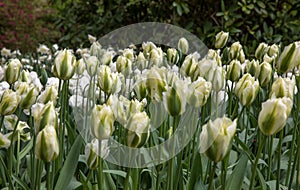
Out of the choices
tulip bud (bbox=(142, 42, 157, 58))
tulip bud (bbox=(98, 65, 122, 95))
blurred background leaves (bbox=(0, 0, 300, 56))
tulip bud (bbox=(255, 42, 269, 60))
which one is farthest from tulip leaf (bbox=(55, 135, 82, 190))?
blurred background leaves (bbox=(0, 0, 300, 56))

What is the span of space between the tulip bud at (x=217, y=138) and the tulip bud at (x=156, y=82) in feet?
1.20

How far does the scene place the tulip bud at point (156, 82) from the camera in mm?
1366

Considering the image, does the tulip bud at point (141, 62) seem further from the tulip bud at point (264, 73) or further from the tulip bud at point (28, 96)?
the tulip bud at point (28, 96)

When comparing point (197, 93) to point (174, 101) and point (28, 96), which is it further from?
point (28, 96)

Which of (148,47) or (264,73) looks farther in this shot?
(148,47)

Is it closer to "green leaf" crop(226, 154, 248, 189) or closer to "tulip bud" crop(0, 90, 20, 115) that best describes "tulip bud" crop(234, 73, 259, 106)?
"green leaf" crop(226, 154, 248, 189)

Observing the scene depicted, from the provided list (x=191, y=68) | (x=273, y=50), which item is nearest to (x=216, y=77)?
(x=191, y=68)

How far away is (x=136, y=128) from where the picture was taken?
43.7 inches

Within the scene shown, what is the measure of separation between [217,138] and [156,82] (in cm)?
39

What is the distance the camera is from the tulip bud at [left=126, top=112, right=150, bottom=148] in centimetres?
111

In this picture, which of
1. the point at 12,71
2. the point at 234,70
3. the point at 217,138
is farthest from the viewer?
A: the point at 234,70

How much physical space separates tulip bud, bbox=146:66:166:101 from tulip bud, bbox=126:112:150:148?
26 cm

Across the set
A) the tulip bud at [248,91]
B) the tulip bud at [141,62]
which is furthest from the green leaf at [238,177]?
the tulip bud at [141,62]

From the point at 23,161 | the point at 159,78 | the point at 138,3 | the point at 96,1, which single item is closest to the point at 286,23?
the point at 138,3
